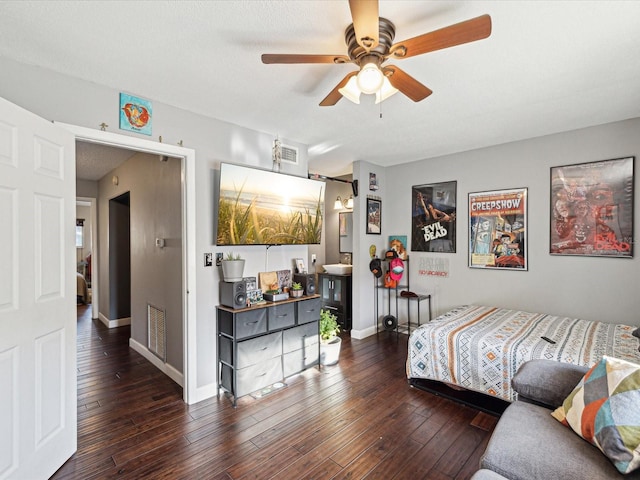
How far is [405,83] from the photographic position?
72.0 inches

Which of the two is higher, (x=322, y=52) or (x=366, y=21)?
(x=322, y=52)

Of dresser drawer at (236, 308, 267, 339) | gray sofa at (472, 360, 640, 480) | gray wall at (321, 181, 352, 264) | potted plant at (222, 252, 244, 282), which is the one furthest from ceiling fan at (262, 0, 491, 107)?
gray wall at (321, 181, 352, 264)

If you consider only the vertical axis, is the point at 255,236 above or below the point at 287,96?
below

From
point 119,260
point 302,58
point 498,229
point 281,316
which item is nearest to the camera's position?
point 302,58

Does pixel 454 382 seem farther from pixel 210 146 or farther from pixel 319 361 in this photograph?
pixel 210 146

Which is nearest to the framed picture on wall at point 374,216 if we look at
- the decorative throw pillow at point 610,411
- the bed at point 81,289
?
the decorative throw pillow at point 610,411

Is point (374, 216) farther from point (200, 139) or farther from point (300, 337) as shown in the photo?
point (200, 139)

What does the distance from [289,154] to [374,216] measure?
1.81 m

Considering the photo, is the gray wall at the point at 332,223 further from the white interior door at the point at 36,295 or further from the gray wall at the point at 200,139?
the white interior door at the point at 36,295

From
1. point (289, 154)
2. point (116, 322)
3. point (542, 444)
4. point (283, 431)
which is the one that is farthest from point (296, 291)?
point (116, 322)

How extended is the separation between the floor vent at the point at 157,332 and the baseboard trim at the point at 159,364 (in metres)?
0.06

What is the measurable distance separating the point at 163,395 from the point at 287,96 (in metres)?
2.86

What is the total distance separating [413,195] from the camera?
4.65 metres

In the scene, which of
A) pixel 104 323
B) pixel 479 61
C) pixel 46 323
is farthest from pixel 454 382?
pixel 104 323
